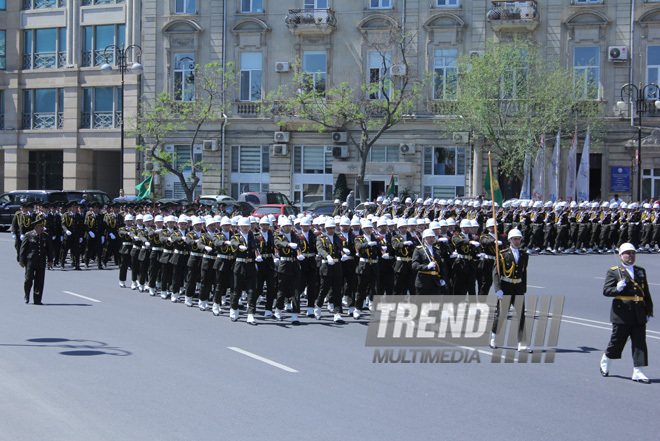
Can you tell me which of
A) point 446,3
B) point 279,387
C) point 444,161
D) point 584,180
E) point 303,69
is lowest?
point 279,387

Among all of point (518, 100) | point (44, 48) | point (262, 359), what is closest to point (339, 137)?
point (518, 100)

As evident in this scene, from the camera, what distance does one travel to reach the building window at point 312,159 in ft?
146

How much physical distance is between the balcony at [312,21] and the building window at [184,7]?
570 cm

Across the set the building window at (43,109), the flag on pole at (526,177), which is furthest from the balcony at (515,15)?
the building window at (43,109)

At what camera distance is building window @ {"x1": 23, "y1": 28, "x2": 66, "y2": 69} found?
4797cm

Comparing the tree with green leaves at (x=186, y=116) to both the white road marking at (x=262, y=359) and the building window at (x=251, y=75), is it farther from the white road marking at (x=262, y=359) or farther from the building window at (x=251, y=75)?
the white road marking at (x=262, y=359)

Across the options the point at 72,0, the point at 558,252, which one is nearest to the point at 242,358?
the point at 558,252

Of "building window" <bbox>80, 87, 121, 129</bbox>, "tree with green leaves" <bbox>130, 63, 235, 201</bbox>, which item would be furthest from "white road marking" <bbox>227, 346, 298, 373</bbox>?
"building window" <bbox>80, 87, 121, 129</bbox>

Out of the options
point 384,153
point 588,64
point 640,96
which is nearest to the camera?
point 640,96

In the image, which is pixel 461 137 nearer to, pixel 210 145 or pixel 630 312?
pixel 210 145

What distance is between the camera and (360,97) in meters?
42.9

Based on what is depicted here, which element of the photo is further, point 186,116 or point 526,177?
point 186,116

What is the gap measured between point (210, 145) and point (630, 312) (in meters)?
36.8

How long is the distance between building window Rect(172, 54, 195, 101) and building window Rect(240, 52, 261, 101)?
2.79 meters
